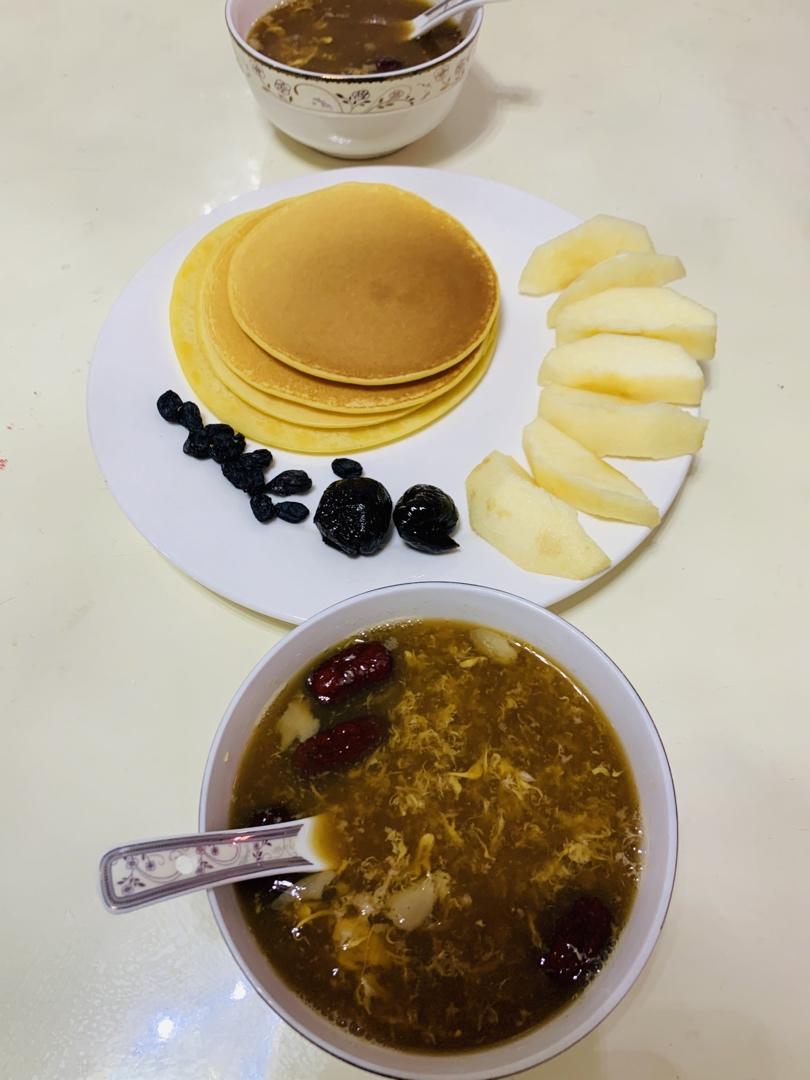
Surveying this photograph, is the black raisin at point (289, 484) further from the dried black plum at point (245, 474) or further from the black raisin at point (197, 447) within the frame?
the black raisin at point (197, 447)

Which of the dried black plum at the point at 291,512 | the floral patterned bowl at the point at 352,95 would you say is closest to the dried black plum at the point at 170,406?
the dried black plum at the point at 291,512

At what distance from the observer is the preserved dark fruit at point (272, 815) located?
1090 mm

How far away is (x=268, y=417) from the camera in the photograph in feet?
5.85

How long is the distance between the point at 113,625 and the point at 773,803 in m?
1.40

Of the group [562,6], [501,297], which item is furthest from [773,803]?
[562,6]

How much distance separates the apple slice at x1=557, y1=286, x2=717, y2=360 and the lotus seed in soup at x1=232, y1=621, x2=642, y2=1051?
0.92 meters

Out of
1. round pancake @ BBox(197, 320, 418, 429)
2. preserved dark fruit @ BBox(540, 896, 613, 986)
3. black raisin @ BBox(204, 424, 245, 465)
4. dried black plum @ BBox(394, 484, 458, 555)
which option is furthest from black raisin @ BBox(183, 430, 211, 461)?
preserved dark fruit @ BBox(540, 896, 613, 986)

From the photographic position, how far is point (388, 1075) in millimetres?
906

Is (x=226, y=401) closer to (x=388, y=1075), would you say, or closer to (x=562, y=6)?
(x=388, y=1075)

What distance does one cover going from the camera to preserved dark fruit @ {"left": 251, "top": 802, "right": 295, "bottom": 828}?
1090 millimetres

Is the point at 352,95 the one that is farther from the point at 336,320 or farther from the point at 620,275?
the point at 620,275

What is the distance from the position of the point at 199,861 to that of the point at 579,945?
1.73 feet

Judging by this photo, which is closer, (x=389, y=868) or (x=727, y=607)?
(x=389, y=868)

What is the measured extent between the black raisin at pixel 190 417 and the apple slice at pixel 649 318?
914mm
